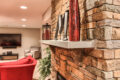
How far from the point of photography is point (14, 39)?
934 cm

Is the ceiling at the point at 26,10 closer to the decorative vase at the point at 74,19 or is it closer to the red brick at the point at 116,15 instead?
the decorative vase at the point at 74,19

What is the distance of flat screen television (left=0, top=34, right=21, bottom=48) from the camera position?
359 inches

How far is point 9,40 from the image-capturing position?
9.20 meters

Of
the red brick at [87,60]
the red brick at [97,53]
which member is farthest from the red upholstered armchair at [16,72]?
the red brick at [97,53]

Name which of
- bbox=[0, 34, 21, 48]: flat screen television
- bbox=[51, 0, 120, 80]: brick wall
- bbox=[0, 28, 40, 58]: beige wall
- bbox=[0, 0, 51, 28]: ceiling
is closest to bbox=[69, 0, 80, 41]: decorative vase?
bbox=[51, 0, 120, 80]: brick wall

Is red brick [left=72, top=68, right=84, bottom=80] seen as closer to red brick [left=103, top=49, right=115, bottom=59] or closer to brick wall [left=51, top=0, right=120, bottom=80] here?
brick wall [left=51, top=0, right=120, bottom=80]

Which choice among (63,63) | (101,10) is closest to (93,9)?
(101,10)

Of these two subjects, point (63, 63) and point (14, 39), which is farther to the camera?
point (14, 39)

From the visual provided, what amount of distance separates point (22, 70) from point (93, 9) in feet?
8.47

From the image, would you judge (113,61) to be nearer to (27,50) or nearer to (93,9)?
(93,9)

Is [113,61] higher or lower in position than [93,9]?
lower

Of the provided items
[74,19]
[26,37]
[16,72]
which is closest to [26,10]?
[16,72]

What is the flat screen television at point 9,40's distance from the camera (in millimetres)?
9117

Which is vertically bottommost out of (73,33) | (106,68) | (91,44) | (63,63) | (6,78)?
(6,78)
